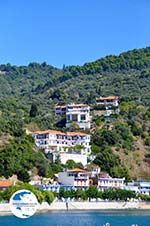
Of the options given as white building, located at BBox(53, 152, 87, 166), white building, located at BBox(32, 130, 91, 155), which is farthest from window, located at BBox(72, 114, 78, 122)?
white building, located at BBox(53, 152, 87, 166)

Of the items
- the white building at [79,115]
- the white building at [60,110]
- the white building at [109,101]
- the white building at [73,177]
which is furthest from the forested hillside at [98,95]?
the white building at [73,177]

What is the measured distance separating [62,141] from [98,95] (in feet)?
98.5

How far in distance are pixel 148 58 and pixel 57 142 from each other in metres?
65.2

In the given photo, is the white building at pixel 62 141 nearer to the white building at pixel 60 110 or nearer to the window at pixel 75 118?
the window at pixel 75 118

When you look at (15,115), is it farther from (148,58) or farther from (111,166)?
(148,58)

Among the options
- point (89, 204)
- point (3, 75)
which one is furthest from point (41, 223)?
point (3, 75)

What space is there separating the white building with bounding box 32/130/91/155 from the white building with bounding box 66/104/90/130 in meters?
8.15

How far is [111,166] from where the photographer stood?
81.9 m

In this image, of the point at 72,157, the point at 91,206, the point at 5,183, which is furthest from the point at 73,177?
the point at 5,183

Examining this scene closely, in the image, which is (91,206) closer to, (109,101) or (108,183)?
(108,183)

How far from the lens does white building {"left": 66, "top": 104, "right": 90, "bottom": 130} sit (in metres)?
94.9

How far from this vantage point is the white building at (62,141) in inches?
3307

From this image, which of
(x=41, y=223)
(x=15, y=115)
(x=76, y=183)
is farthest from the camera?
(x=15, y=115)

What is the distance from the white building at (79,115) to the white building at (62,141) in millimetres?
8155
